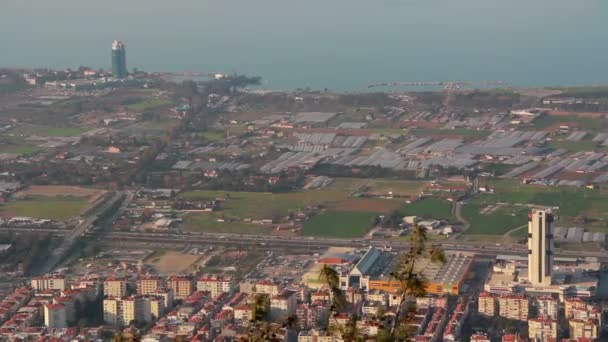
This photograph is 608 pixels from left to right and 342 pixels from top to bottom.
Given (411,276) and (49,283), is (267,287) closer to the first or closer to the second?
(49,283)

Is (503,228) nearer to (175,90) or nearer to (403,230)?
(403,230)

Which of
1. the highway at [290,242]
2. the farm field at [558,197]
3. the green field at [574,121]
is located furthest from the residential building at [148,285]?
the green field at [574,121]

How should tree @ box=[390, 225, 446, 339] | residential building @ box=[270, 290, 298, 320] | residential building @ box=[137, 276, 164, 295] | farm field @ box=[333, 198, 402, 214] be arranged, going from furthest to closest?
farm field @ box=[333, 198, 402, 214]
residential building @ box=[137, 276, 164, 295]
residential building @ box=[270, 290, 298, 320]
tree @ box=[390, 225, 446, 339]

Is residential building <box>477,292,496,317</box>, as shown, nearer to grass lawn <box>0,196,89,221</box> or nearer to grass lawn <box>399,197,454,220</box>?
grass lawn <box>399,197,454,220</box>

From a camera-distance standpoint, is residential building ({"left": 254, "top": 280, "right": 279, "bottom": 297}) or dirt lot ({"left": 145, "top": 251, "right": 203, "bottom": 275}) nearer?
residential building ({"left": 254, "top": 280, "right": 279, "bottom": 297})

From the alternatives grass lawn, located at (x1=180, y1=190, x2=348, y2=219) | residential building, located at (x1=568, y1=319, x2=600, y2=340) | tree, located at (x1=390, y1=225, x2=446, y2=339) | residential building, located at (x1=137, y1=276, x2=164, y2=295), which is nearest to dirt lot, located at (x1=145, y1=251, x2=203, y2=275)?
residential building, located at (x1=137, y1=276, x2=164, y2=295)

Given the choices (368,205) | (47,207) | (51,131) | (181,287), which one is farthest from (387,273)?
(51,131)

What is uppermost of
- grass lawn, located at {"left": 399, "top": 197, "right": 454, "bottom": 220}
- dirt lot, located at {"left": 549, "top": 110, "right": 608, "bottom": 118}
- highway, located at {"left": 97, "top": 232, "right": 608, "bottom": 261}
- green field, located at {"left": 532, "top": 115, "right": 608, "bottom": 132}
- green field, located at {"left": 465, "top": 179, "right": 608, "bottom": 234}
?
dirt lot, located at {"left": 549, "top": 110, "right": 608, "bottom": 118}
